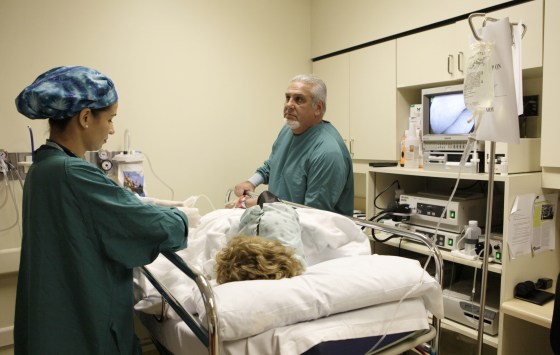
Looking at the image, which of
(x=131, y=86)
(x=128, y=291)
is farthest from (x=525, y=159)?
(x=131, y=86)

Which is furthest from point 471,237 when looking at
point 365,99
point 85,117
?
point 85,117

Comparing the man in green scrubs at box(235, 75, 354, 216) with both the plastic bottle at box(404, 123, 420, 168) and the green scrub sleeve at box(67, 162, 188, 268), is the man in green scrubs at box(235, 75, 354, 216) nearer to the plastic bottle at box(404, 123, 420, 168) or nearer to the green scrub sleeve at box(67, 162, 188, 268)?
the plastic bottle at box(404, 123, 420, 168)

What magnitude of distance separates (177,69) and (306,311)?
81.3 inches

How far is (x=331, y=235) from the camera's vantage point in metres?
1.48

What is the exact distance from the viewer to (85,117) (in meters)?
1.10

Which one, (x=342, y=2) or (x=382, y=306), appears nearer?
(x=382, y=306)

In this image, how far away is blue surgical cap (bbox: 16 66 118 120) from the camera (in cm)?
103

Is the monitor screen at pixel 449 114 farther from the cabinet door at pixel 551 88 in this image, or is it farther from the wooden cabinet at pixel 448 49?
the cabinet door at pixel 551 88

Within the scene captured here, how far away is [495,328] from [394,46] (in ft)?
5.38

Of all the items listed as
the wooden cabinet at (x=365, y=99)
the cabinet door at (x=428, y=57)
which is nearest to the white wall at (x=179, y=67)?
the wooden cabinet at (x=365, y=99)

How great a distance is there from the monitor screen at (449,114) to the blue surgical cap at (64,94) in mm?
1733

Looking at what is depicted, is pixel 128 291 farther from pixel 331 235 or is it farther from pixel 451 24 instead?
pixel 451 24

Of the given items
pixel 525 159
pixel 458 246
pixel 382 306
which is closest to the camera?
pixel 382 306

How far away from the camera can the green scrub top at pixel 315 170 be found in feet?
6.71
